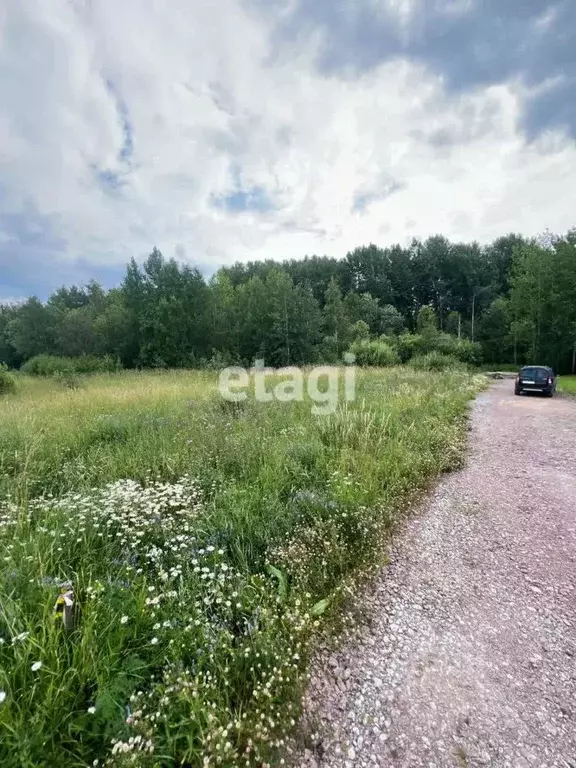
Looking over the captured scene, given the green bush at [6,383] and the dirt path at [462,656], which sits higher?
the green bush at [6,383]

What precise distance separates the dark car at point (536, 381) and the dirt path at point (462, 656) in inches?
514

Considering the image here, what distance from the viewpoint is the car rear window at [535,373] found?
48.9ft

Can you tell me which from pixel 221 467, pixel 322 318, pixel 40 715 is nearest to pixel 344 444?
pixel 221 467

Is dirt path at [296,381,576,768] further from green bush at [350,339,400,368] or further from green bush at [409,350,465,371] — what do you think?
green bush at [350,339,400,368]

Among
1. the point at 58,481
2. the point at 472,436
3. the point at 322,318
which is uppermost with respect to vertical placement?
the point at 322,318

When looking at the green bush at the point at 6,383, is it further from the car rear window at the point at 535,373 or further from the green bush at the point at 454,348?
the green bush at the point at 454,348

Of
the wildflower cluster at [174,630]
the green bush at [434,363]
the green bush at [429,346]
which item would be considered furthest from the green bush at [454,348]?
the wildflower cluster at [174,630]

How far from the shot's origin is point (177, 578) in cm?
250

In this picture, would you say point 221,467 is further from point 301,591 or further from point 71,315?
point 71,315

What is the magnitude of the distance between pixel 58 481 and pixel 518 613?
4901 mm

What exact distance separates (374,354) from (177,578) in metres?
25.1

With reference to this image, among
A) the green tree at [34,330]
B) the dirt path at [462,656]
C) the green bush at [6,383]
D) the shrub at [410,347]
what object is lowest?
the dirt path at [462,656]

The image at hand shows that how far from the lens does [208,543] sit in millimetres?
2885

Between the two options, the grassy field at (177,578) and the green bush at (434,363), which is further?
the green bush at (434,363)
